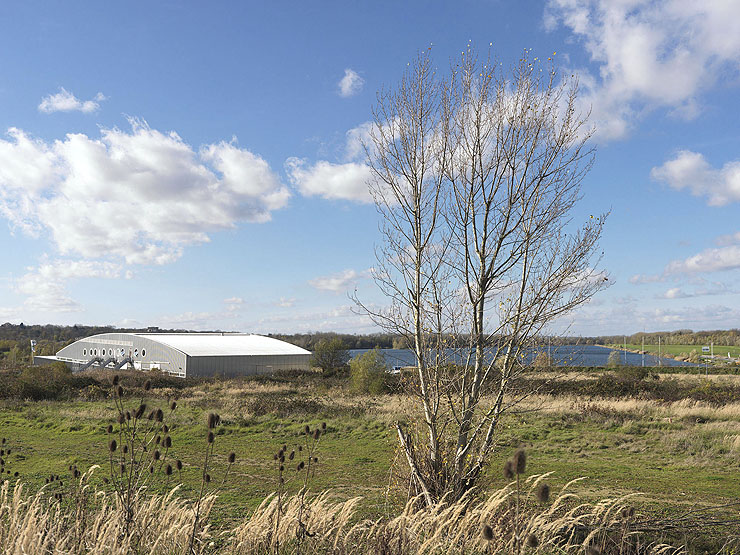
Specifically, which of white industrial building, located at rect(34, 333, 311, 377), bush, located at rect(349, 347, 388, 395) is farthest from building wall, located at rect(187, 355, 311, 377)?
bush, located at rect(349, 347, 388, 395)

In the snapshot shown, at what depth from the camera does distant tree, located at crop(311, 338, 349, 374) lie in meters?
55.2

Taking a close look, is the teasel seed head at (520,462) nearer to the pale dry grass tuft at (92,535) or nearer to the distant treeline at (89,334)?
the pale dry grass tuft at (92,535)

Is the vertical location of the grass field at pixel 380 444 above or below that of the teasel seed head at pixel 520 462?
below

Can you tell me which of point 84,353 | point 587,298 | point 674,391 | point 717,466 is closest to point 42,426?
point 587,298

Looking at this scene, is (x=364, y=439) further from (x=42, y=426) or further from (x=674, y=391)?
(x=674, y=391)

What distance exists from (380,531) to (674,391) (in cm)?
3136

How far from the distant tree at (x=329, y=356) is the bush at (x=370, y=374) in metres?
18.9

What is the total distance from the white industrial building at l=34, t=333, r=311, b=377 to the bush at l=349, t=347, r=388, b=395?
18.1 meters

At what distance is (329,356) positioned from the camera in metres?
55.4

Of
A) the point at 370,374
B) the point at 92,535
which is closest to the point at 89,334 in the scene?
the point at 370,374

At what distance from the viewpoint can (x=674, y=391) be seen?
30.6 m

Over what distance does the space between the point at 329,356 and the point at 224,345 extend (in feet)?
35.7

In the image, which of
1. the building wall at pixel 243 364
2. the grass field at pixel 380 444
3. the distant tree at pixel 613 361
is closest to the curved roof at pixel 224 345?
the building wall at pixel 243 364

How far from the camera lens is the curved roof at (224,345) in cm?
5094
